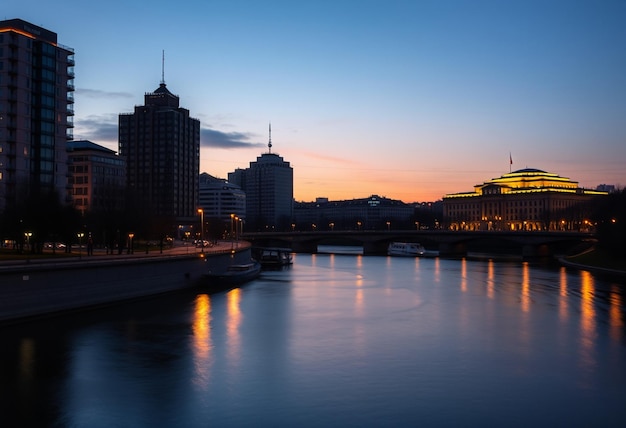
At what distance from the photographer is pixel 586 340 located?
34812 mm

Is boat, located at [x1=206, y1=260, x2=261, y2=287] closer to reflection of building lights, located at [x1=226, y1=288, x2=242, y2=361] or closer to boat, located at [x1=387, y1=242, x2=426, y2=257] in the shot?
reflection of building lights, located at [x1=226, y1=288, x2=242, y2=361]

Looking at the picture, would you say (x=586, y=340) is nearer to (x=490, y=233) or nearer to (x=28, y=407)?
(x=28, y=407)

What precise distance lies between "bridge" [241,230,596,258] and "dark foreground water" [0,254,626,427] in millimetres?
73104

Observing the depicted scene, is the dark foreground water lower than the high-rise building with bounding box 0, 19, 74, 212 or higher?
lower

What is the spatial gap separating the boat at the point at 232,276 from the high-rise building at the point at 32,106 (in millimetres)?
26464

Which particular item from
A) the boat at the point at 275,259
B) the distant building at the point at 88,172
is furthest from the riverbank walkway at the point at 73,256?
the distant building at the point at 88,172

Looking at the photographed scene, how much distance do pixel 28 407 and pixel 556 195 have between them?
7660 inches

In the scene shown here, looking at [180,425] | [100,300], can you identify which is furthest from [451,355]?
[100,300]

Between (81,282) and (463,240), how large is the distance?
103 m

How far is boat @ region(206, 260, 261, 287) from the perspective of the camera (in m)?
61.2

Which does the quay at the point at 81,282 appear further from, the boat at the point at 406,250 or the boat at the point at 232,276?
the boat at the point at 406,250

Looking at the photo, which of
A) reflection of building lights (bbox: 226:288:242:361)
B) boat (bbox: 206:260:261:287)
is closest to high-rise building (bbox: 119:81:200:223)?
boat (bbox: 206:260:261:287)

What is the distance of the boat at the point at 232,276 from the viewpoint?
201 feet

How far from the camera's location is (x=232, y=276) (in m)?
63.8
